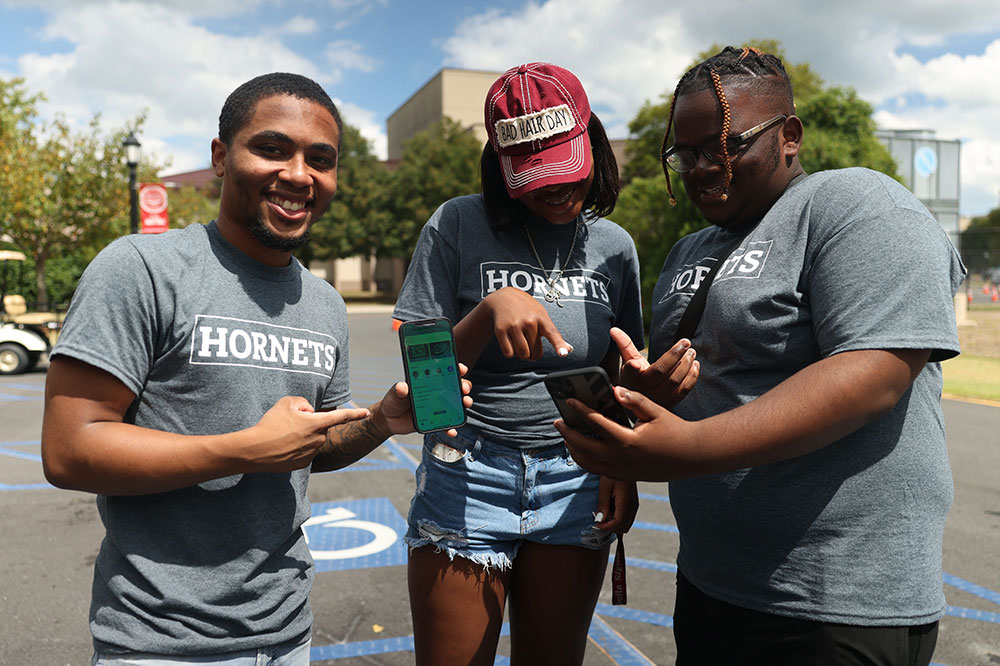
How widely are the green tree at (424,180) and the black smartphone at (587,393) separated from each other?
4255cm

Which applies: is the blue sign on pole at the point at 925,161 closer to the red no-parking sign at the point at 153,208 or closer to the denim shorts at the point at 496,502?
the red no-parking sign at the point at 153,208

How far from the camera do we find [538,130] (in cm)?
214

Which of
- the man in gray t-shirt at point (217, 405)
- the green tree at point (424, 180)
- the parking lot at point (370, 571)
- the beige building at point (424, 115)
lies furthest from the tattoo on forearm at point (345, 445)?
the beige building at point (424, 115)

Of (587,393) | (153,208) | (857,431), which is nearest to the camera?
(587,393)

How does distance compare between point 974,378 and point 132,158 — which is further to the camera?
point 132,158

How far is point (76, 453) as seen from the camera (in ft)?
5.19

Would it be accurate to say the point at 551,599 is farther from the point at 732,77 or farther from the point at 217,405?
the point at 732,77

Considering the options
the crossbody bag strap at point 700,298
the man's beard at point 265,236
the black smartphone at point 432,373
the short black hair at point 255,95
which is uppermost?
the short black hair at point 255,95

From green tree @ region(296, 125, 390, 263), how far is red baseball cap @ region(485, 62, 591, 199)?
43.5m

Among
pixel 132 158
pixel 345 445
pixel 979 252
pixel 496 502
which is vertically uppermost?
pixel 132 158

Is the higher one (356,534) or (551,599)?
(551,599)

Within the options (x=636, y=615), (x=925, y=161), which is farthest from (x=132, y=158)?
(x=925, y=161)

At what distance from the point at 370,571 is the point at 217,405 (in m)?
3.20

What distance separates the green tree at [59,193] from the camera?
22812 millimetres
